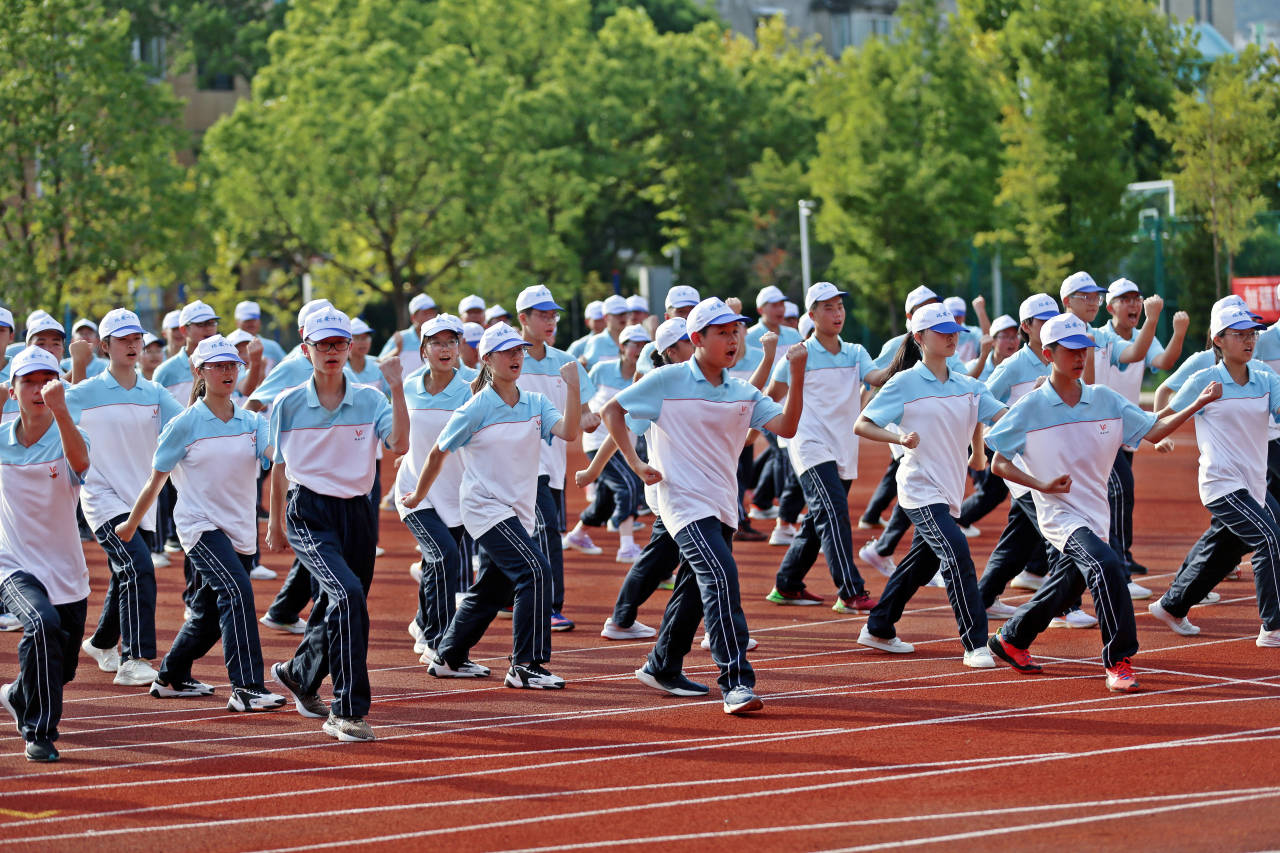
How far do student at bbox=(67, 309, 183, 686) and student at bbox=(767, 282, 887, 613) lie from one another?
13.4 ft

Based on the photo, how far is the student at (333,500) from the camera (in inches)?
336

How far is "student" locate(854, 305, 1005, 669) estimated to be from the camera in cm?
987

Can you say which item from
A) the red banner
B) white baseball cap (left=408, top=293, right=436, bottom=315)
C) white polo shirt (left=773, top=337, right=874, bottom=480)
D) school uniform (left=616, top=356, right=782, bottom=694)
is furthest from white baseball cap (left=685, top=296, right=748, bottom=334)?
the red banner

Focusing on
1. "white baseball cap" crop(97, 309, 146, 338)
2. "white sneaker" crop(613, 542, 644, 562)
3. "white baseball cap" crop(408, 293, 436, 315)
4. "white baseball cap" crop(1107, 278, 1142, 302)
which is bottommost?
"white sneaker" crop(613, 542, 644, 562)

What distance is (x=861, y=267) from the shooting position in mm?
37125

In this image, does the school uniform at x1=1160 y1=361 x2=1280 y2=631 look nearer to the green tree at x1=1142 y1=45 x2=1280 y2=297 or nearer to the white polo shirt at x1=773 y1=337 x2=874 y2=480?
the white polo shirt at x1=773 y1=337 x2=874 y2=480

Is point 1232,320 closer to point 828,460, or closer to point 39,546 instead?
point 828,460

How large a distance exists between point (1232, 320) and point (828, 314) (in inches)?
114

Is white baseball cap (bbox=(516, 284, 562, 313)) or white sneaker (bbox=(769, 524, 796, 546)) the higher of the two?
white baseball cap (bbox=(516, 284, 562, 313))

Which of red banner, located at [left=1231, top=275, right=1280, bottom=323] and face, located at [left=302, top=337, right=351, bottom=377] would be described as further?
red banner, located at [left=1231, top=275, right=1280, bottom=323]

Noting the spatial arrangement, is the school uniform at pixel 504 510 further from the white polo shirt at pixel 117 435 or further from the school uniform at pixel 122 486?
the white polo shirt at pixel 117 435

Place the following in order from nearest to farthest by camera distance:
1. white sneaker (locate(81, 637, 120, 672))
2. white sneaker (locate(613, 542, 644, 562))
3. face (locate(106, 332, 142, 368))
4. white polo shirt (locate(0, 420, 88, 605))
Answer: white polo shirt (locate(0, 420, 88, 605)) → white sneaker (locate(81, 637, 120, 672)) → face (locate(106, 332, 142, 368)) → white sneaker (locate(613, 542, 644, 562))


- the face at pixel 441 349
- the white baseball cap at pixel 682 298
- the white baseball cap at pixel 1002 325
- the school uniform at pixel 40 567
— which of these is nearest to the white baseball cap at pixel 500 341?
the face at pixel 441 349

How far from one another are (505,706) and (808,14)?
69.9 meters
